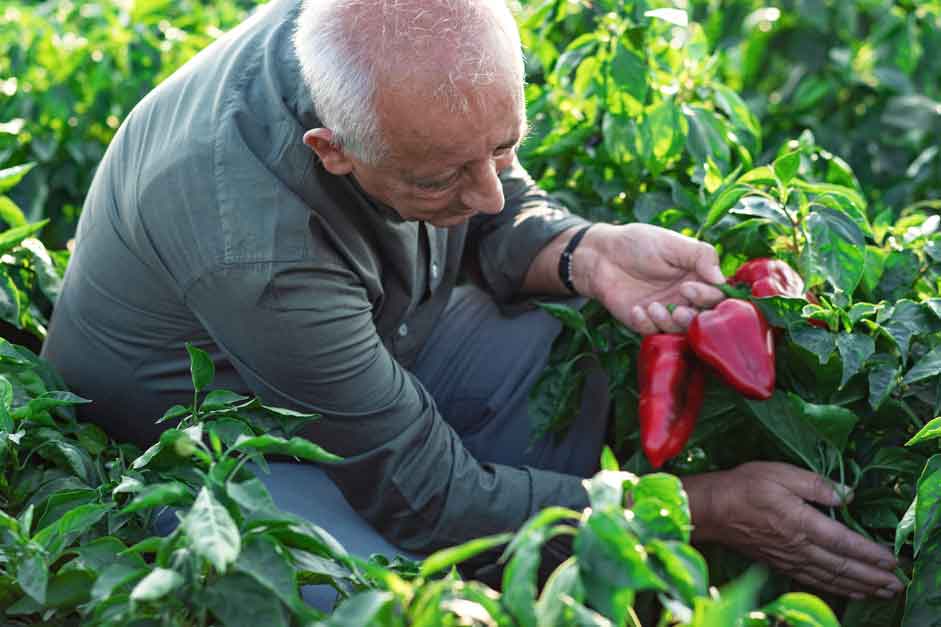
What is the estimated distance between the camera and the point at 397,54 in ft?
6.03

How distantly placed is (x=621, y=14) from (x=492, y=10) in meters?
0.78

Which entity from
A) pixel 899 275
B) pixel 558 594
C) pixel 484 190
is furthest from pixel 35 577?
pixel 899 275

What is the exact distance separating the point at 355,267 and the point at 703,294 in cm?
62

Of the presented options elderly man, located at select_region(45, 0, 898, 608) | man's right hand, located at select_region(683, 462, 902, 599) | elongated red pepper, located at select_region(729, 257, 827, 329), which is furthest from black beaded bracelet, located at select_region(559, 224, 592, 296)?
man's right hand, located at select_region(683, 462, 902, 599)

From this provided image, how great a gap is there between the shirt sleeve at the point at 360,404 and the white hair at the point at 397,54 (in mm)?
273

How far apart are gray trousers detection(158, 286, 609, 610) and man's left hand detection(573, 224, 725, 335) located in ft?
0.65

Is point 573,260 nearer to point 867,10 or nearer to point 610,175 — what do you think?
point 610,175

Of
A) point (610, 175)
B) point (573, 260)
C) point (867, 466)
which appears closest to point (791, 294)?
point (867, 466)

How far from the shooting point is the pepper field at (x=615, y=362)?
1.28 m

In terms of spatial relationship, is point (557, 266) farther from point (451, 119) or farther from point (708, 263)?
point (451, 119)

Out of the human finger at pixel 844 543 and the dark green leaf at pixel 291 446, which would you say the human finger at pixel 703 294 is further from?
the dark green leaf at pixel 291 446

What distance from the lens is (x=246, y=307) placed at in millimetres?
2020

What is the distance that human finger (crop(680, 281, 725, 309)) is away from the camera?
7.27 feet

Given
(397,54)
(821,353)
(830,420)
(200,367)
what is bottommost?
(830,420)
